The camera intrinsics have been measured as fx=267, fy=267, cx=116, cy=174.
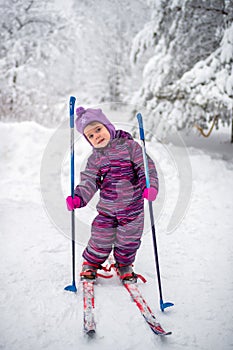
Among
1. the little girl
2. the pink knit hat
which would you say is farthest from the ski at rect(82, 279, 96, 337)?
the pink knit hat

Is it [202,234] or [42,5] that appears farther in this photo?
[42,5]

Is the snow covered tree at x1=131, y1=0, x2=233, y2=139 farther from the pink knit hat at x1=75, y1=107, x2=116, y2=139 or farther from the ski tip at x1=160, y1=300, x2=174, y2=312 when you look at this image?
the ski tip at x1=160, y1=300, x2=174, y2=312

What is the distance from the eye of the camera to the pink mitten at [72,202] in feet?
7.99

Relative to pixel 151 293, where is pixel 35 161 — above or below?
above

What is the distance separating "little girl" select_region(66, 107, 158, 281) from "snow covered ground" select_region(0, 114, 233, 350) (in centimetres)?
31

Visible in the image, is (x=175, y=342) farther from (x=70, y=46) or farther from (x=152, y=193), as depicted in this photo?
(x=70, y=46)

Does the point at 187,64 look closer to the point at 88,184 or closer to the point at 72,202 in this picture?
the point at 88,184

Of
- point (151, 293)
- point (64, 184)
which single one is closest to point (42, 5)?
point (64, 184)

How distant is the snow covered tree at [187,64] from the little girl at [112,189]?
11.0ft

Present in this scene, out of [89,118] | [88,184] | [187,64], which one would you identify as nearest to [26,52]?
[187,64]

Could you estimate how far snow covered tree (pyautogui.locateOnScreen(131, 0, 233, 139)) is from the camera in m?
5.30

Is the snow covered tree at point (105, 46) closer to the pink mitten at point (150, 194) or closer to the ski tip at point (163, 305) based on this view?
the pink mitten at point (150, 194)

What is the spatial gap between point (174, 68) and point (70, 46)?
265 inches

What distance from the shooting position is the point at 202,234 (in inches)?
147
